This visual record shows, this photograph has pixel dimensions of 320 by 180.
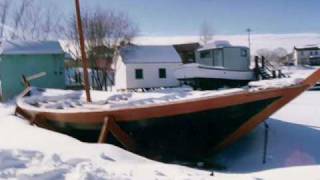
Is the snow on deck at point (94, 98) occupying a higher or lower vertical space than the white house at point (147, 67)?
higher

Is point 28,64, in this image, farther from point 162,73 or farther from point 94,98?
point 162,73

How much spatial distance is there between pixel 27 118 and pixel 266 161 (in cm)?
619

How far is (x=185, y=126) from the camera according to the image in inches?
304

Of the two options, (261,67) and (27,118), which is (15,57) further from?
(261,67)

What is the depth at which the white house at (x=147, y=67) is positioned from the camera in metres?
30.7

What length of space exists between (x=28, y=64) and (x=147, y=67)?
12.1m

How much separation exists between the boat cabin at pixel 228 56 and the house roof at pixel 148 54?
251 centimetres

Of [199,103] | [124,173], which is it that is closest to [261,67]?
[199,103]

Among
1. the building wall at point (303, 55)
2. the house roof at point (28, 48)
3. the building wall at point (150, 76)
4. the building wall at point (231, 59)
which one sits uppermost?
the house roof at point (28, 48)

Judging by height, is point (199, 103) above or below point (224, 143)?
above

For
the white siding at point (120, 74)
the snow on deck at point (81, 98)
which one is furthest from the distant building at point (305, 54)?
the snow on deck at point (81, 98)

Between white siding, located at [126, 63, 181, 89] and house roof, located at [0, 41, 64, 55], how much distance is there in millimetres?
10289

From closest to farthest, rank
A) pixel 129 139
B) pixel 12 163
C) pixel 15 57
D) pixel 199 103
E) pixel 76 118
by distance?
pixel 12 163
pixel 199 103
pixel 129 139
pixel 76 118
pixel 15 57

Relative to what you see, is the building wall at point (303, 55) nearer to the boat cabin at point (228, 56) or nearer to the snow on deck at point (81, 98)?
the boat cabin at point (228, 56)
